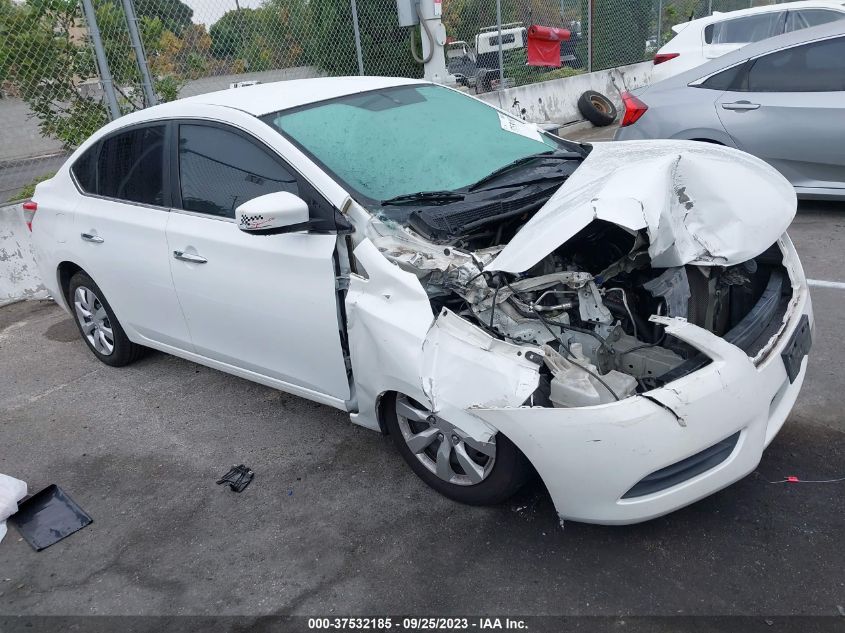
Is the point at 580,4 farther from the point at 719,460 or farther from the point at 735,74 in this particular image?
the point at 719,460

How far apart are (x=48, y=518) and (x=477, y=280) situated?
7.79ft

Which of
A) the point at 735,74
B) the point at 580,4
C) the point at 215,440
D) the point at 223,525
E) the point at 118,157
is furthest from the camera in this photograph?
the point at 580,4

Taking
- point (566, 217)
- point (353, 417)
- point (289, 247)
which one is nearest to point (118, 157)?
point (289, 247)

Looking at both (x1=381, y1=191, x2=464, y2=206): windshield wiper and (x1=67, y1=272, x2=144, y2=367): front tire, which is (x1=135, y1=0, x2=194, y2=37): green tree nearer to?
(x1=67, y1=272, x2=144, y2=367): front tire

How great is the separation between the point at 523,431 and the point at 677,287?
942 millimetres

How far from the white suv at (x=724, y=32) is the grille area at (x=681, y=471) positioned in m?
7.77

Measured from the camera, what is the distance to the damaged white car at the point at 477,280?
2438mm

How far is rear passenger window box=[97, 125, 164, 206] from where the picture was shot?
155 inches

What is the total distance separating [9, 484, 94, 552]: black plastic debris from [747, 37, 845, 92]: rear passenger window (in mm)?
5916

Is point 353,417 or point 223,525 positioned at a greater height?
point 353,417

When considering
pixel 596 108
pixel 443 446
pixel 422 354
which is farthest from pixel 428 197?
pixel 596 108

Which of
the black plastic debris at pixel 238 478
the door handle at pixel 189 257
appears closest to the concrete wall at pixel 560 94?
the door handle at pixel 189 257

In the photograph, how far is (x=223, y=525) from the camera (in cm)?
315

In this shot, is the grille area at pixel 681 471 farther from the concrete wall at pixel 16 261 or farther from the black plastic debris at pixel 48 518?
the concrete wall at pixel 16 261
